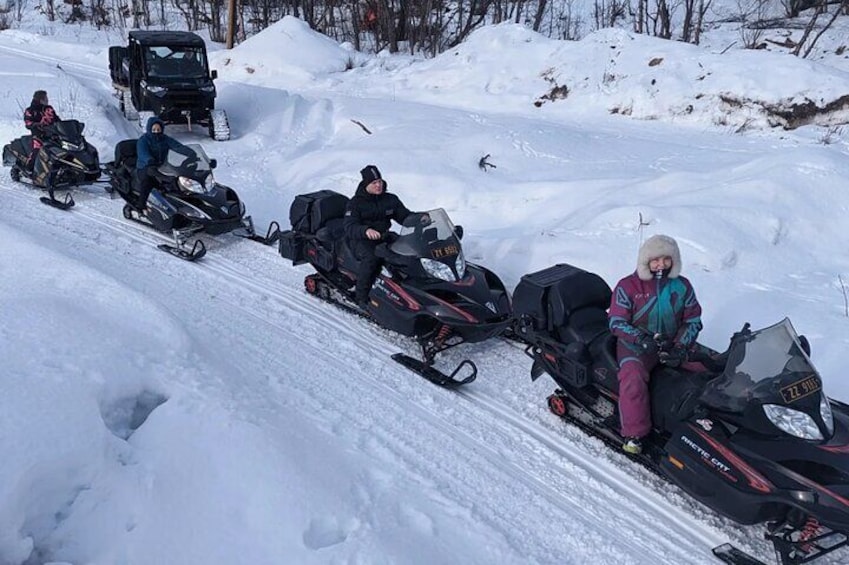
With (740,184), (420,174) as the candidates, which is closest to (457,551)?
(740,184)

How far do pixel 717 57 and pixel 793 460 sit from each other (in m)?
12.9

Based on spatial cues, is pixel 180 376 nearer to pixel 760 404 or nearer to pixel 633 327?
pixel 633 327

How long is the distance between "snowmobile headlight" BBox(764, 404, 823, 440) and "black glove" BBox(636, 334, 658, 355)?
0.72 meters

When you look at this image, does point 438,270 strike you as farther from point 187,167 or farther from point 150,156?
point 150,156

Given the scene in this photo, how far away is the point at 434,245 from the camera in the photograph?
5766 mm

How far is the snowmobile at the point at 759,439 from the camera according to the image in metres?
3.46

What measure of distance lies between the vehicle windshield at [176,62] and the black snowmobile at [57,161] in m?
5.23

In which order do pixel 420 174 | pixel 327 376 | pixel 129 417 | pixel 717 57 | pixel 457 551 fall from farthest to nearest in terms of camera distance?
pixel 717 57 → pixel 420 174 → pixel 327 376 → pixel 129 417 → pixel 457 551

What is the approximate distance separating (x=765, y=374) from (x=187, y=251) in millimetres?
6054

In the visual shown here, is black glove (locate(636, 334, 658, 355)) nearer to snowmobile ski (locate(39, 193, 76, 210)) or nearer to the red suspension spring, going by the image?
the red suspension spring

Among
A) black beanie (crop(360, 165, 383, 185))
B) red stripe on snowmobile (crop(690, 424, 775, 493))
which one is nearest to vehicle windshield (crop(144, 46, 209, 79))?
black beanie (crop(360, 165, 383, 185))

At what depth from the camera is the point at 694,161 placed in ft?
33.6

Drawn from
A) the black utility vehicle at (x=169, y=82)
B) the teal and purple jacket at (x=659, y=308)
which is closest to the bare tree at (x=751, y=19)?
the black utility vehicle at (x=169, y=82)

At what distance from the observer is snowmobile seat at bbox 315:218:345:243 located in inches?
262
